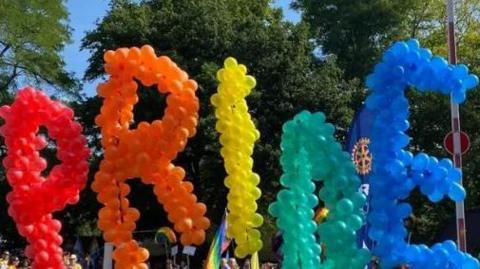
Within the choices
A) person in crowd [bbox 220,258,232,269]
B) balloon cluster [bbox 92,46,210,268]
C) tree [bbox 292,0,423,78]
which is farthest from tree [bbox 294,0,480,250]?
balloon cluster [bbox 92,46,210,268]

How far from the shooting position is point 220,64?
32469 millimetres

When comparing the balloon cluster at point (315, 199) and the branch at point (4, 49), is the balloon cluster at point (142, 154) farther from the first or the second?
the branch at point (4, 49)

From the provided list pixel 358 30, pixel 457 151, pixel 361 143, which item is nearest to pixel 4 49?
pixel 358 30

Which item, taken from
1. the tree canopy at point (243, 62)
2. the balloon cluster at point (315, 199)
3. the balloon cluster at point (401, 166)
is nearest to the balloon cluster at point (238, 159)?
the balloon cluster at point (315, 199)

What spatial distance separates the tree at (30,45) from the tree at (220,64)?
1.94 m

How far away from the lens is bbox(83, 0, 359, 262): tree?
30.5 m

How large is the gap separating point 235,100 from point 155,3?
27134 millimetres

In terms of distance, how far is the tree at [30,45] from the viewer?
113 feet

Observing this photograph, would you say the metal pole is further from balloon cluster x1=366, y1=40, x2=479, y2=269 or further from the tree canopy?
the tree canopy

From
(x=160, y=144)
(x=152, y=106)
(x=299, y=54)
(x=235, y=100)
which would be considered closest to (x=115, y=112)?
(x=160, y=144)

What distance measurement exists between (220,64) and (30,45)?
8.18m

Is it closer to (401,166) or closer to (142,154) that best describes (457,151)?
(401,166)

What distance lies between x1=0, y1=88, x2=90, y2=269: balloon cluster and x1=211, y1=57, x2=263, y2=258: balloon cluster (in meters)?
1.51

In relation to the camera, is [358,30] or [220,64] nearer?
[220,64]
